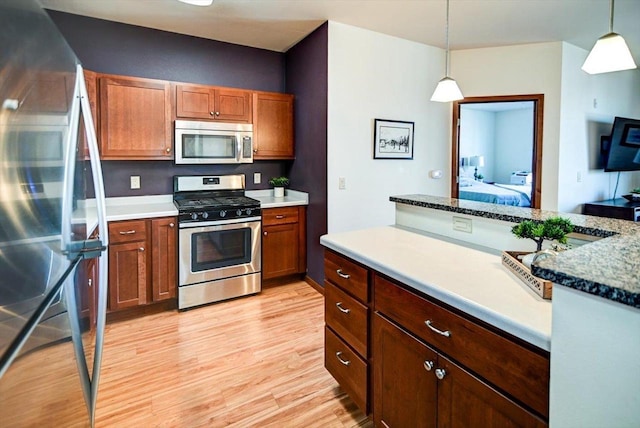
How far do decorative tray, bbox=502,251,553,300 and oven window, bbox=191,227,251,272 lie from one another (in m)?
2.43

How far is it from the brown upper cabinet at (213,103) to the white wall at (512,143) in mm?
7413

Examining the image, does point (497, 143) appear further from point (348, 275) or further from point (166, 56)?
point (348, 275)

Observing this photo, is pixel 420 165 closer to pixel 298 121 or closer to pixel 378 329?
pixel 298 121

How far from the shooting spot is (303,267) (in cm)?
379

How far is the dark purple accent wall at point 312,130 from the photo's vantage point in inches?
133

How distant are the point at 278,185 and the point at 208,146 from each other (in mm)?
930

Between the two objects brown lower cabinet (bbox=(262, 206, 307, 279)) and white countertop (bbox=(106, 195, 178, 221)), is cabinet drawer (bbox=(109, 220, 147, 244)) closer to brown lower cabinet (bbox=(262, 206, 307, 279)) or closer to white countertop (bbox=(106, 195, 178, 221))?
white countertop (bbox=(106, 195, 178, 221))

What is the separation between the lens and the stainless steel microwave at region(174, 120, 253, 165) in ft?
10.9

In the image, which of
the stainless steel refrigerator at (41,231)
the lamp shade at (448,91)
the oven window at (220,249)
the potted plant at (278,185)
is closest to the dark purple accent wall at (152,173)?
the potted plant at (278,185)

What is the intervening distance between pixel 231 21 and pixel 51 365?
317 cm

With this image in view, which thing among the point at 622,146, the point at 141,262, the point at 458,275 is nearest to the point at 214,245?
the point at 141,262

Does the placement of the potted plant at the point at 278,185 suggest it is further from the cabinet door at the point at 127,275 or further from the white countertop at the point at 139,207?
the cabinet door at the point at 127,275

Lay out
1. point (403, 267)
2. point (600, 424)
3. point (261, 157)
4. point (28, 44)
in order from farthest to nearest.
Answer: point (261, 157) < point (403, 267) < point (28, 44) < point (600, 424)

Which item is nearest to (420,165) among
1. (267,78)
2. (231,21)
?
(267,78)
